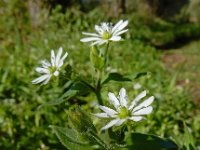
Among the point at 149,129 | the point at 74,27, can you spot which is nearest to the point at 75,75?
the point at 149,129

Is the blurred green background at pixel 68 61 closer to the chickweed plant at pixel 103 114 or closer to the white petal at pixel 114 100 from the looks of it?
the chickweed plant at pixel 103 114

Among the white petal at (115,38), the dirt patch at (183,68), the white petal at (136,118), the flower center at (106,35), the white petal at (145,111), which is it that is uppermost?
the dirt patch at (183,68)

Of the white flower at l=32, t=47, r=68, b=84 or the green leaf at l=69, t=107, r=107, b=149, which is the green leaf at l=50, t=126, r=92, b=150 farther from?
the white flower at l=32, t=47, r=68, b=84

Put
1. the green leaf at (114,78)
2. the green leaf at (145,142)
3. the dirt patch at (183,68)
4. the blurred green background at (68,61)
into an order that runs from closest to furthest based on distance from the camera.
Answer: the green leaf at (145,142) < the green leaf at (114,78) < the blurred green background at (68,61) < the dirt patch at (183,68)

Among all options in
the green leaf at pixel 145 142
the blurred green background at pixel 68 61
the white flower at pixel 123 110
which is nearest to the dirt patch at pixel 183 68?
the blurred green background at pixel 68 61

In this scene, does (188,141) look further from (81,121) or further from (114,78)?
(81,121)
